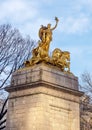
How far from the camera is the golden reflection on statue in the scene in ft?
53.9

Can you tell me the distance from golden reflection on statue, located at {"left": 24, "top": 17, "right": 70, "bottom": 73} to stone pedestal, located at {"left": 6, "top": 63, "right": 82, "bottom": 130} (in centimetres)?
33

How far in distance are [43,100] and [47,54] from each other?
89.5 inches

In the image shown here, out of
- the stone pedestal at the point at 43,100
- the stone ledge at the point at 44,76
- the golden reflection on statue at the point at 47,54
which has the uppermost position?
the golden reflection on statue at the point at 47,54

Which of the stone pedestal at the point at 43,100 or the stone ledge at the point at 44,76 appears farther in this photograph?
the stone ledge at the point at 44,76

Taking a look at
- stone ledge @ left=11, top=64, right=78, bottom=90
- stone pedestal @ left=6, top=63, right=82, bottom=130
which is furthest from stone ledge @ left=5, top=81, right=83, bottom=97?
stone ledge @ left=11, top=64, right=78, bottom=90

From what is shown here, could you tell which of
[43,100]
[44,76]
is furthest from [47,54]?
[43,100]

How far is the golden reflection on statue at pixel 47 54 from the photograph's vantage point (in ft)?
53.9

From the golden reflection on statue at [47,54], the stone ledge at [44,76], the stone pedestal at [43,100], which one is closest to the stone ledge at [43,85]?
the stone pedestal at [43,100]

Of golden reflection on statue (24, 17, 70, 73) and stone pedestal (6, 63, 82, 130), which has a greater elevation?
golden reflection on statue (24, 17, 70, 73)

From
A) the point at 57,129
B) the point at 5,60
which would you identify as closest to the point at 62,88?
the point at 57,129

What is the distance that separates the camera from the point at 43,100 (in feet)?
50.2

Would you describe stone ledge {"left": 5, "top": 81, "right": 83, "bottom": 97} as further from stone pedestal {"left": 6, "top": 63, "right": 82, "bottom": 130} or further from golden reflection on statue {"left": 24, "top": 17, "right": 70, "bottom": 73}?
golden reflection on statue {"left": 24, "top": 17, "right": 70, "bottom": 73}

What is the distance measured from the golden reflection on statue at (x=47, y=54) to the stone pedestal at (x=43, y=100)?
0.33 m

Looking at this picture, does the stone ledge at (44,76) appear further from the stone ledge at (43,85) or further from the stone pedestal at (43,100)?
the stone ledge at (43,85)
